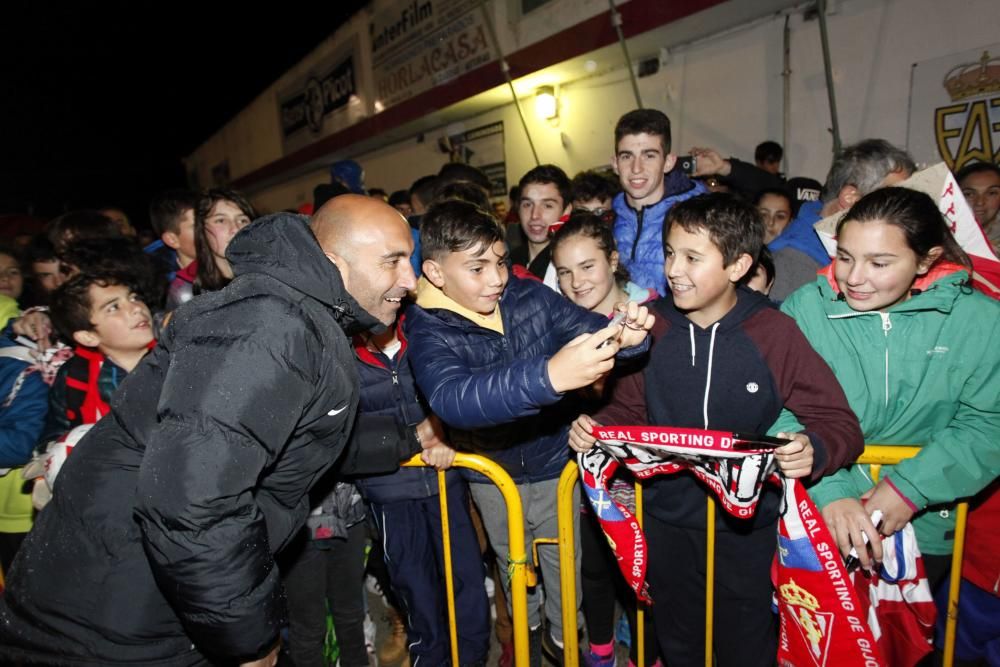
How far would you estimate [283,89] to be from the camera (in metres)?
19.0

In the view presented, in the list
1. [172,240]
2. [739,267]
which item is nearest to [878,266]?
[739,267]

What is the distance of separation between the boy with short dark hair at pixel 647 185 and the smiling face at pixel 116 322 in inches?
108

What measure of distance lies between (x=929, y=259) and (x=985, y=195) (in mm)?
3185

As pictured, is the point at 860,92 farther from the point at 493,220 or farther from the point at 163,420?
the point at 163,420

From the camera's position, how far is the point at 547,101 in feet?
32.9

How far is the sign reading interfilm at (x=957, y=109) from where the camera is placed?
5410mm

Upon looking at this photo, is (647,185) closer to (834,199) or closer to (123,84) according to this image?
(834,199)

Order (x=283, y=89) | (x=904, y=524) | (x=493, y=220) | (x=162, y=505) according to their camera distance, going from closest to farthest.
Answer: (x=162, y=505) < (x=904, y=524) < (x=493, y=220) < (x=283, y=89)

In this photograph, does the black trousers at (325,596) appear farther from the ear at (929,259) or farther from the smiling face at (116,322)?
the ear at (929,259)

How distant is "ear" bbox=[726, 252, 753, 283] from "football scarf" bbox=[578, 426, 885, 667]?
76 cm

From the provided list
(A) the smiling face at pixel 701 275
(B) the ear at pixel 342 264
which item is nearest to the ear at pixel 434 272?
(B) the ear at pixel 342 264

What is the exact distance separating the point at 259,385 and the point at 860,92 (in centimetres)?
748

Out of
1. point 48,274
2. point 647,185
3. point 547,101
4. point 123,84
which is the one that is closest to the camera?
point 647,185

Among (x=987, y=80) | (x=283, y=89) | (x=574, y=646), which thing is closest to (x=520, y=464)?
(x=574, y=646)
